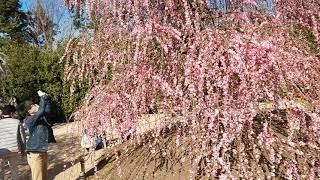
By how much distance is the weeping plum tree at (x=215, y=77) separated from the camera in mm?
3752

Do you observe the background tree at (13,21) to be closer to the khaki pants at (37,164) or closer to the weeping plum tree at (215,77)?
the khaki pants at (37,164)

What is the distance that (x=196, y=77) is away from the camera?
155 inches

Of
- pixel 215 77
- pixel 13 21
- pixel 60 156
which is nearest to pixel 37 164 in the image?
pixel 60 156

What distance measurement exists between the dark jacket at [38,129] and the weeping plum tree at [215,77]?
3.54ft

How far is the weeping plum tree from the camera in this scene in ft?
12.3

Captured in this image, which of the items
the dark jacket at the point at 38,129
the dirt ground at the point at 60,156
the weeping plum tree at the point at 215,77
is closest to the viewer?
the weeping plum tree at the point at 215,77

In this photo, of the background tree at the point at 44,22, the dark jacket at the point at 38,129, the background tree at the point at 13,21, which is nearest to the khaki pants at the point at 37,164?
the dark jacket at the point at 38,129

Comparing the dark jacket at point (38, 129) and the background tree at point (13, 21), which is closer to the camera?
the dark jacket at point (38, 129)

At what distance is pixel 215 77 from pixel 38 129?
3188mm

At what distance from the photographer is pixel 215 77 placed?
3867 millimetres

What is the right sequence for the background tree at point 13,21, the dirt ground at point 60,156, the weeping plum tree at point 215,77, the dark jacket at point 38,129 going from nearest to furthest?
the weeping plum tree at point 215,77 < the dark jacket at point 38,129 < the dirt ground at point 60,156 < the background tree at point 13,21

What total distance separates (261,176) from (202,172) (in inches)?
28.8

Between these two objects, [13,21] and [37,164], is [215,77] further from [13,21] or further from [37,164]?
→ [13,21]

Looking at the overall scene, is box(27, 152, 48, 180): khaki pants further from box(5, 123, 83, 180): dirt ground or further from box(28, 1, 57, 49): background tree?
box(28, 1, 57, 49): background tree
